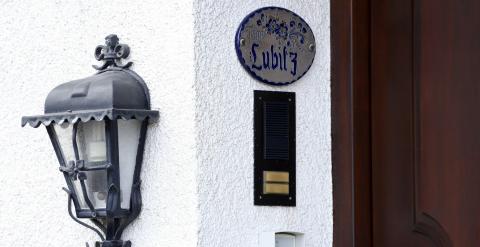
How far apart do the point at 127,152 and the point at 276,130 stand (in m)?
0.60

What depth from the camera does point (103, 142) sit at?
16.5 feet

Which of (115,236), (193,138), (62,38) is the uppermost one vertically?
(62,38)

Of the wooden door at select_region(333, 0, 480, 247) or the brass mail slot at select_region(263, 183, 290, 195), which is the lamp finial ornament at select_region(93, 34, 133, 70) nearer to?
the brass mail slot at select_region(263, 183, 290, 195)

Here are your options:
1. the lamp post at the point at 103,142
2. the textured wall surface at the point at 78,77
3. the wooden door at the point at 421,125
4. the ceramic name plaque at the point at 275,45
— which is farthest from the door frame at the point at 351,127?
the lamp post at the point at 103,142

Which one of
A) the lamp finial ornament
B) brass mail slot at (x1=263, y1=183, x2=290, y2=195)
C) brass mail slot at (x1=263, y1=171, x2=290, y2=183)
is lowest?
brass mail slot at (x1=263, y1=183, x2=290, y2=195)

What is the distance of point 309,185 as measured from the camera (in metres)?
5.06

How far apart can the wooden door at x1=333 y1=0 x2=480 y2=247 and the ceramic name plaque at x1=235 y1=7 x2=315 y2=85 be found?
0.79 ft

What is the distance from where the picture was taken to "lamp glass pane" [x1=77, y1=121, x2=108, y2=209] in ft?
16.4

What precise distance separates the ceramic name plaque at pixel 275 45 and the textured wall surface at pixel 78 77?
0.77ft

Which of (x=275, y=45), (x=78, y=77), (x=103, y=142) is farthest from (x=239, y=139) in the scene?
(x=78, y=77)

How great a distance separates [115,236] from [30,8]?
1.09 meters

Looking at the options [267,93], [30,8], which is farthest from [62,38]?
[267,93]

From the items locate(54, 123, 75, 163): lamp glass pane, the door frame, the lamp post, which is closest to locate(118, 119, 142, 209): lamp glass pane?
the lamp post

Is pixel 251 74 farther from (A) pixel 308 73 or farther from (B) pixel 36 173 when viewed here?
(B) pixel 36 173
